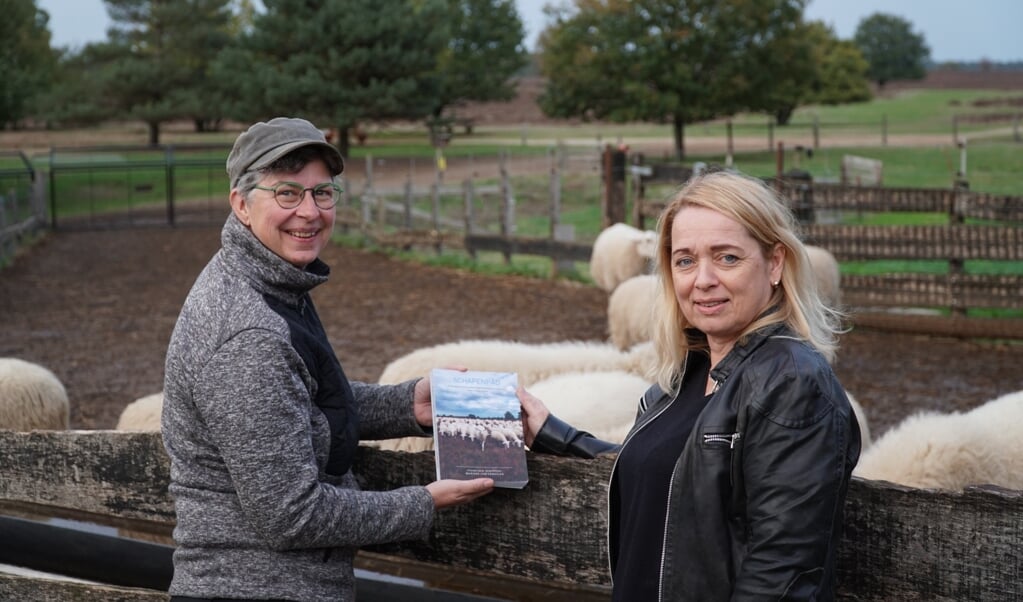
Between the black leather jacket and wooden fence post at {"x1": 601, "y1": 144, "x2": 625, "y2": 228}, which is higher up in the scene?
wooden fence post at {"x1": 601, "y1": 144, "x2": 625, "y2": 228}

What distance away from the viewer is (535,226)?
23.9 m

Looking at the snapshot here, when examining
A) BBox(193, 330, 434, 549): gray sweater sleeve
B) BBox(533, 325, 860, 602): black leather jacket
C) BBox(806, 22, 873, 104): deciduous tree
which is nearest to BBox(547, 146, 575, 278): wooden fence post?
BBox(193, 330, 434, 549): gray sweater sleeve

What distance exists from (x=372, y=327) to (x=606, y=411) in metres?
7.53

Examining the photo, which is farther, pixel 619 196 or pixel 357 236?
pixel 357 236

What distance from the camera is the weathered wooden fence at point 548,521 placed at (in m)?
2.21

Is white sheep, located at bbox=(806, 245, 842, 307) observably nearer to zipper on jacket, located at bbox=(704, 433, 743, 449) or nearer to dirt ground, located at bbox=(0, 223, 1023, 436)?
dirt ground, located at bbox=(0, 223, 1023, 436)

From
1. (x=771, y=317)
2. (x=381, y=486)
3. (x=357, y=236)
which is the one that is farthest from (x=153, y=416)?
(x=357, y=236)

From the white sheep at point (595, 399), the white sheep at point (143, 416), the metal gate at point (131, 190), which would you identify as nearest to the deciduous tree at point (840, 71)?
the metal gate at point (131, 190)

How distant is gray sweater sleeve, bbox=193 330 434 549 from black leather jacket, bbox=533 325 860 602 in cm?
78

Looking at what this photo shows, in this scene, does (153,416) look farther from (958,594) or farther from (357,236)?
(357,236)

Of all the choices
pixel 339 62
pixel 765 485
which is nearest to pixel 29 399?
pixel 765 485

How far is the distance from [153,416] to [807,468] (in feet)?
15.1

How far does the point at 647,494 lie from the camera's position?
222cm

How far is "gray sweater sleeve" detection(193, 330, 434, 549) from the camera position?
2.29 meters
